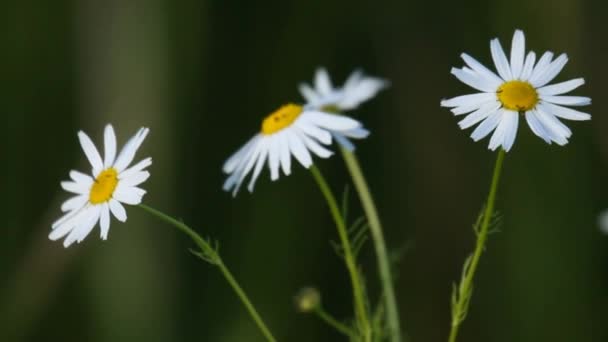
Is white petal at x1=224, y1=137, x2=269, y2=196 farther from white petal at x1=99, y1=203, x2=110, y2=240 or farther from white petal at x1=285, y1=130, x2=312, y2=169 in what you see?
white petal at x1=99, y1=203, x2=110, y2=240

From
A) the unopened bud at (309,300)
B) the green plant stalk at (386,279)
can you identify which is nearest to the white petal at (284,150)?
the green plant stalk at (386,279)

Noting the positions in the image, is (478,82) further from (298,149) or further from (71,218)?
(71,218)

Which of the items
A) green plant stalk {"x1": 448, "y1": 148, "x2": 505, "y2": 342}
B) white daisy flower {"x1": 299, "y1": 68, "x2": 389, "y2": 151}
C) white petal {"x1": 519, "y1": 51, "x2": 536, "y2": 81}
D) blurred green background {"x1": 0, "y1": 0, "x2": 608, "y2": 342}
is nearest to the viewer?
green plant stalk {"x1": 448, "y1": 148, "x2": 505, "y2": 342}


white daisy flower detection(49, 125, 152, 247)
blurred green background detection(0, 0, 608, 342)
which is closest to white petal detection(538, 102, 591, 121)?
white daisy flower detection(49, 125, 152, 247)

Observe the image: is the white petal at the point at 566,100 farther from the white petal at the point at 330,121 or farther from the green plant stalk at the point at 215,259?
the green plant stalk at the point at 215,259

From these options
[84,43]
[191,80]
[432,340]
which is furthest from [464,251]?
[84,43]

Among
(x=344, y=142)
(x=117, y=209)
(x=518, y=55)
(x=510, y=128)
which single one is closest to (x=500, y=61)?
(x=518, y=55)
